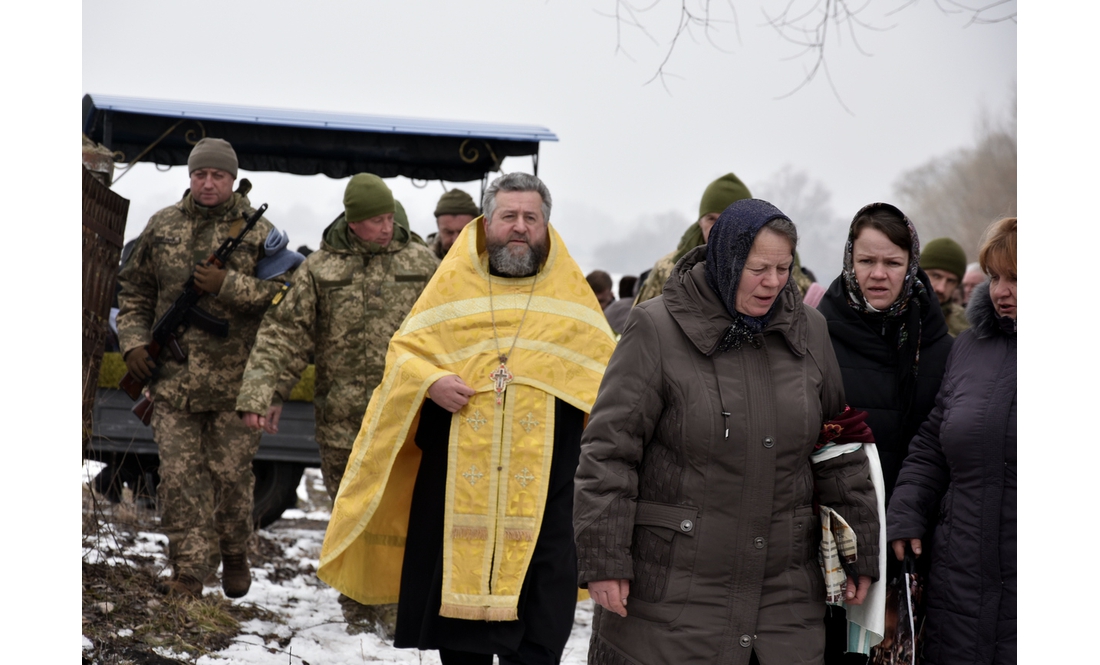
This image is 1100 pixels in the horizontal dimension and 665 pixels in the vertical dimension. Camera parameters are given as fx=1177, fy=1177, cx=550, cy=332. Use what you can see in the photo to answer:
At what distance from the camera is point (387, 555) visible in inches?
187

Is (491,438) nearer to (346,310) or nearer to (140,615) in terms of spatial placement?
(346,310)

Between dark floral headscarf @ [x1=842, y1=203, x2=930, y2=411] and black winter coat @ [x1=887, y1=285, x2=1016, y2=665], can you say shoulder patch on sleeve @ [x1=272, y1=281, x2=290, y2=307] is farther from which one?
black winter coat @ [x1=887, y1=285, x2=1016, y2=665]

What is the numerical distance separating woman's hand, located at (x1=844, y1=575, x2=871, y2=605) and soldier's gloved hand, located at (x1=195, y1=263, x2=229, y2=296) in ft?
13.1

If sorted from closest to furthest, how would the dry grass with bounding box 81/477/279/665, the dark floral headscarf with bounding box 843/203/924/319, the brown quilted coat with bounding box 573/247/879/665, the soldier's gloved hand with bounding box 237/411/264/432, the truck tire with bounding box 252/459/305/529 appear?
the brown quilted coat with bounding box 573/247/879/665 < the dark floral headscarf with bounding box 843/203/924/319 < the dry grass with bounding box 81/477/279/665 < the soldier's gloved hand with bounding box 237/411/264/432 < the truck tire with bounding box 252/459/305/529

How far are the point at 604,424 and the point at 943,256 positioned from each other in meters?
4.01

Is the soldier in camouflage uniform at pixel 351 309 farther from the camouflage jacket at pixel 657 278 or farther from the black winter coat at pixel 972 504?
the black winter coat at pixel 972 504

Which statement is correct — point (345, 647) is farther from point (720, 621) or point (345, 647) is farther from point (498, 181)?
point (720, 621)

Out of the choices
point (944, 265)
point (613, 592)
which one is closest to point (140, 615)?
point (613, 592)

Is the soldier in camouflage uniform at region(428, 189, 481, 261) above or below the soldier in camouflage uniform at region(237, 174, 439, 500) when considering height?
above

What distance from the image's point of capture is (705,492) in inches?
115

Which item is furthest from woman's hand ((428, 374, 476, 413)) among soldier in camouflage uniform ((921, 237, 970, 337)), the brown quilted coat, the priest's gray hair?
soldier in camouflage uniform ((921, 237, 970, 337))

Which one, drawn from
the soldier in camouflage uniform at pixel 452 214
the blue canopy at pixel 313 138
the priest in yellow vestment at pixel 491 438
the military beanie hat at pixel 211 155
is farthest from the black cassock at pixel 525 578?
the blue canopy at pixel 313 138

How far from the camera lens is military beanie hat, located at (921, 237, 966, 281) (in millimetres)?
6375

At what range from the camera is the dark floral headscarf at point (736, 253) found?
9.64 feet
